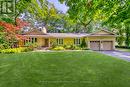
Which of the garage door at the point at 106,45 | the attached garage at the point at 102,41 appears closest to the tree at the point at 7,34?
the attached garage at the point at 102,41

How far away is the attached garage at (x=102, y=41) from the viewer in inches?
1515

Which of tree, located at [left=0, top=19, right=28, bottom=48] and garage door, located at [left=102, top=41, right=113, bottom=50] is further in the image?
garage door, located at [left=102, top=41, right=113, bottom=50]

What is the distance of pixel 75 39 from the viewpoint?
136 ft

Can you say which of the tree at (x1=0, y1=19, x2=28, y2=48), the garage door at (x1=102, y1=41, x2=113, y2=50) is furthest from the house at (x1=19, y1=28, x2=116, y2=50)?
the tree at (x1=0, y1=19, x2=28, y2=48)

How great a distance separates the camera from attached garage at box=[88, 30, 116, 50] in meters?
38.5

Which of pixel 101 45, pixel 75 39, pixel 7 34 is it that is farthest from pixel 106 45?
pixel 7 34

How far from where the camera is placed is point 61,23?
60750mm

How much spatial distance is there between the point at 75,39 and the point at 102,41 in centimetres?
595

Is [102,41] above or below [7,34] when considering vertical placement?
below

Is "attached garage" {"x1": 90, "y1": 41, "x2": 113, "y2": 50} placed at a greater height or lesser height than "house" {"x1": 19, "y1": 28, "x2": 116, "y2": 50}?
lesser

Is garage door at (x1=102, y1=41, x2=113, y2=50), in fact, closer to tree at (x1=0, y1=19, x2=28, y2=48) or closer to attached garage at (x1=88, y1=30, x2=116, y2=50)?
attached garage at (x1=88, y1=30, x2=116, y2=50)

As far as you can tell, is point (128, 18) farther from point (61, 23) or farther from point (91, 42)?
point (61, 23)

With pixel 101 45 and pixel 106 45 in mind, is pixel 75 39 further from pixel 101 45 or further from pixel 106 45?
pixel 106 45

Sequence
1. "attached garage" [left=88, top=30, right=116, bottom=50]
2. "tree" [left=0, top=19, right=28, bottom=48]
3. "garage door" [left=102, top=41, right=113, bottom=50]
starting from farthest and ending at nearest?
"garage door" [left=102, top=41, right=113, bottom=50], "attached garage" [left=88, top=30, right=116, bottom=50], "tree" [left=0, top=19, right=28, bottom=48]
